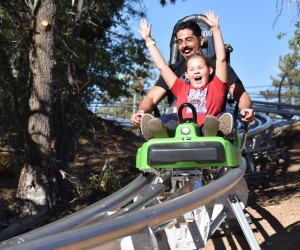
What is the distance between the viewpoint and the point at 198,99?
4.72 m

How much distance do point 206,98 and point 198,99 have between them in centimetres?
7

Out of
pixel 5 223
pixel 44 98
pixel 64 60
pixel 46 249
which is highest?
pixel 64 60

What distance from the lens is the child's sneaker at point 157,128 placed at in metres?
3.99

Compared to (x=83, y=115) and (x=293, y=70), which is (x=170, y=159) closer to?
(x=83, y=115)

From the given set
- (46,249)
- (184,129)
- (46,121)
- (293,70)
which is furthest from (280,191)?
(293,70)

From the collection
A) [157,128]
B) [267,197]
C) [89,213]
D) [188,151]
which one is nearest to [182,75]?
[157,128]

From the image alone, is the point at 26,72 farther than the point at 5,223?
Yes

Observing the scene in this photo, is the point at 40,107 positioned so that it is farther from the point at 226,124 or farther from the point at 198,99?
the point at 226,124

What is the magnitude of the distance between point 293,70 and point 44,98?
51617mm

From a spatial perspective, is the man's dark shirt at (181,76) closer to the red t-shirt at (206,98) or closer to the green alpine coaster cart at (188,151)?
the red t-shirt at (206,98)

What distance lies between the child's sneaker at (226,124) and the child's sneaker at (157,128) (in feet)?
1.38

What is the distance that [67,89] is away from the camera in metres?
9.27

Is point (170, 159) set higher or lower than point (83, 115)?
lower

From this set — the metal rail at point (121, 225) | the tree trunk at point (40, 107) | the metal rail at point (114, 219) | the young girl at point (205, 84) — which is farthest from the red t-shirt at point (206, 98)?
the tree trunk at point (40, 107)
